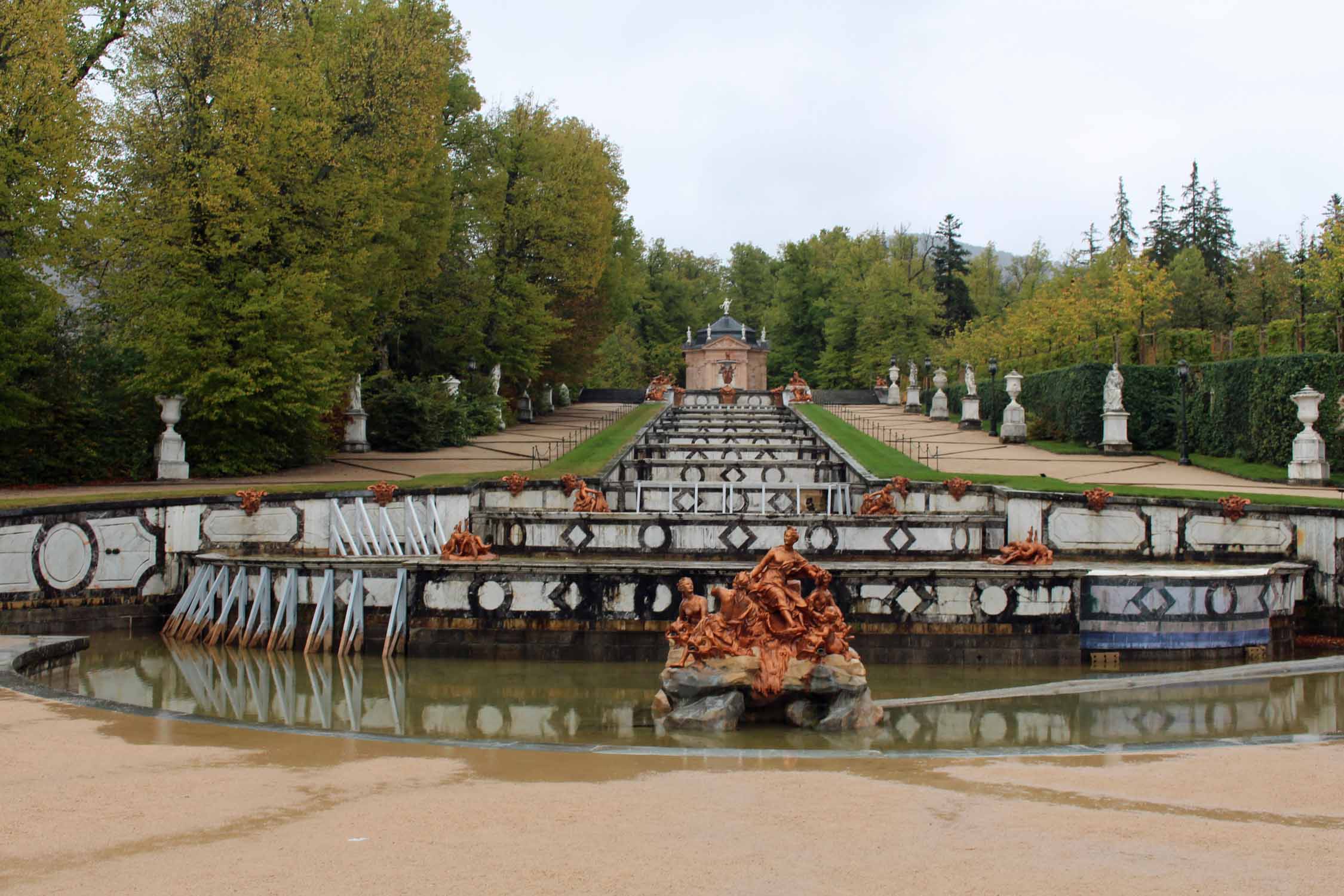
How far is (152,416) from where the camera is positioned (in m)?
27.2

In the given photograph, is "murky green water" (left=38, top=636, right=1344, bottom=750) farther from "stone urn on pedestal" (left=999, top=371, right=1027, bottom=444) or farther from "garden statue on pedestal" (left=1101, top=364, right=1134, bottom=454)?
"stone urn on pedestal" (left=999, top=371, right=1027, bottom=444)

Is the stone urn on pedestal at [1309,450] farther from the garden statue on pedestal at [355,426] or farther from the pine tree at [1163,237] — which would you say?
the pine tree at [1163,237]

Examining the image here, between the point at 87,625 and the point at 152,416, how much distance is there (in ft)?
30.5

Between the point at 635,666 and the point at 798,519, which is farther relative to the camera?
the point at 798,519

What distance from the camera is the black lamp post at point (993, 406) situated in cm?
4462

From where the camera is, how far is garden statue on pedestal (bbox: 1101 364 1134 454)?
117 ft

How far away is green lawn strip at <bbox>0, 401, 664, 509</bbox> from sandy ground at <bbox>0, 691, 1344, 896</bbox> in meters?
12.4

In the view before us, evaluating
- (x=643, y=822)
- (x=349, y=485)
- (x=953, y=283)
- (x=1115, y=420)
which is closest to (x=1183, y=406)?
(x=1115, y=420)

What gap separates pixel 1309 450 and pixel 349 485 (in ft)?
70.9

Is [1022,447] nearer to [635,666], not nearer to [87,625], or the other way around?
[635,666]

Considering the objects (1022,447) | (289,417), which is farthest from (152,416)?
(1022,447)

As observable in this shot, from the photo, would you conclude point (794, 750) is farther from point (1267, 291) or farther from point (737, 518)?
point (1267, 291)

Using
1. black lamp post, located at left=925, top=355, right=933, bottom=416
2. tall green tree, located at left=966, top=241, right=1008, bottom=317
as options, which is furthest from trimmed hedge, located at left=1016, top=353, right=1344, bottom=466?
tall green tree, located at left=966, top=241, right=1008, bottom=317

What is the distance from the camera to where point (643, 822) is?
6.69 metres
